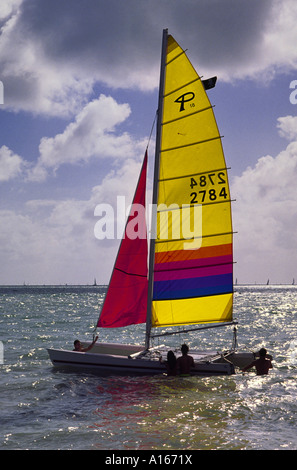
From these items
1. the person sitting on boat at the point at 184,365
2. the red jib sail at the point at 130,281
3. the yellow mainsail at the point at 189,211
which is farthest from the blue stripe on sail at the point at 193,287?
the person sitting on boat at the point at 184,365

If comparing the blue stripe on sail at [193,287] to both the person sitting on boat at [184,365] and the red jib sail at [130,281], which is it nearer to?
the red jib sail at [130,281]

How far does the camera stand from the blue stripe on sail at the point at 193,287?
1709cm

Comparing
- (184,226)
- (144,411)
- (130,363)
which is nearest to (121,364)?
(130,363)

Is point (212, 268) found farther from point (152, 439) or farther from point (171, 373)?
point (152, 439)

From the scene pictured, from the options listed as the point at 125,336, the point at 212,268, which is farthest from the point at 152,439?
the point at 125,336

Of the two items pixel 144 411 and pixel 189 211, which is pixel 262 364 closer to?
pixel 144 411

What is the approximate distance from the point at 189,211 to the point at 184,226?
0.56 m

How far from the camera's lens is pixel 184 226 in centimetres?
1700

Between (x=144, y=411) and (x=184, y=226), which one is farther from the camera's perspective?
(x=184, y=226)

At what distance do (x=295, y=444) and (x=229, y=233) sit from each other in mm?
8161

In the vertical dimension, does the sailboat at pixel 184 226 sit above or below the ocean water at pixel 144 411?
above

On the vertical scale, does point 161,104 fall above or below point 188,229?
above

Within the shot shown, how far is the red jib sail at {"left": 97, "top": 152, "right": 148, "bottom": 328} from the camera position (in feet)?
57.9

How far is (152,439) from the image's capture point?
417 inches
